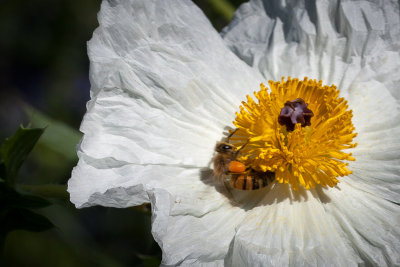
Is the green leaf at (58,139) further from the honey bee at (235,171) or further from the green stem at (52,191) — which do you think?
the honey bee at (235,171)

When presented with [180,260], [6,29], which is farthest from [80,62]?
[180,260]

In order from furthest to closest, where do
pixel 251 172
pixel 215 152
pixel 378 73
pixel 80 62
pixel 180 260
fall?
1. pixel 80 62
2. pixel 378 73
3. pixel 215 152
4. pixel 251 172
5. pixel 180 260

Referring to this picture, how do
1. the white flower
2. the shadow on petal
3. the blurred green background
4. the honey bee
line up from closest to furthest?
the white flower → the honey bee → the shadow on petal → the blurred green background

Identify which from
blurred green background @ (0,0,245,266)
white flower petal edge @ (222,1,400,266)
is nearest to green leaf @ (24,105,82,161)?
blurred green background @ (0,0,245,266)

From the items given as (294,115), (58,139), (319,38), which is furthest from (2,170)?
(319,38)

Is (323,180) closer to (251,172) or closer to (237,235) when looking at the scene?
(251,172)

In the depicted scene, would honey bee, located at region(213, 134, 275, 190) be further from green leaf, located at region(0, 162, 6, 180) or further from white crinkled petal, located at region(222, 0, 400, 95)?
green leaf, located at region(0, 162, 6, 180)

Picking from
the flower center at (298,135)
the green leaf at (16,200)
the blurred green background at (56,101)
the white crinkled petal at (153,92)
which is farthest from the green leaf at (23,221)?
the blurred green background at (56,101)
